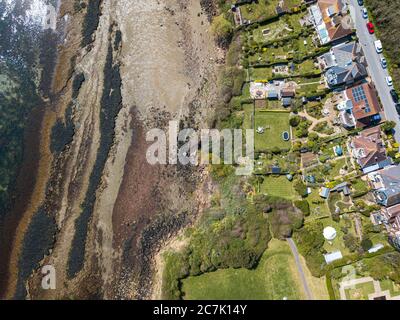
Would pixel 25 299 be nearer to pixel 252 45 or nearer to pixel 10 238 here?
pixel 10 238

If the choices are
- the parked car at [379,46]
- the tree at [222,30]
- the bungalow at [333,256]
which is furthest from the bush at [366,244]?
the tree at [222,30]

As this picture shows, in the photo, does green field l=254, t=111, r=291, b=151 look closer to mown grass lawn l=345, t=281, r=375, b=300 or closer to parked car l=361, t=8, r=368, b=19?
parked car l=361, t=8, r=368, b=19

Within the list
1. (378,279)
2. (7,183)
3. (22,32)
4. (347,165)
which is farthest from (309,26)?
(7,183)

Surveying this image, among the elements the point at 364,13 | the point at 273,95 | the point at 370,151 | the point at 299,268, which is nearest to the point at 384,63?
the point at 364,13

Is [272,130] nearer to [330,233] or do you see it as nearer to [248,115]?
[248,115]

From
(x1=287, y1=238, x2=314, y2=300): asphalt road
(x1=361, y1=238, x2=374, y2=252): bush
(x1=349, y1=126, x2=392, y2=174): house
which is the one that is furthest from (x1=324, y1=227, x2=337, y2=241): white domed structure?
(x1=349, y1=126, x2=392, y2=174): house
